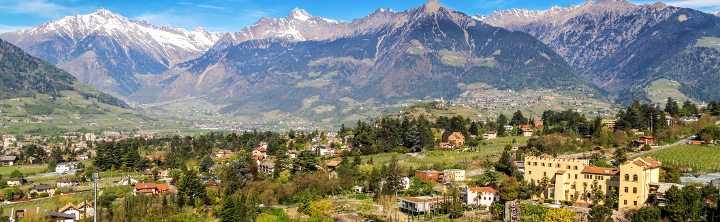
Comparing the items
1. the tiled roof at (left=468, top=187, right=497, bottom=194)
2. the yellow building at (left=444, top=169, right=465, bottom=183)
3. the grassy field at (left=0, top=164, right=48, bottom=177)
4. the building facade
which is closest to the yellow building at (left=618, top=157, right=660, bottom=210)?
the tiled roof at (left=468, top=187, right=497, bottom=194)

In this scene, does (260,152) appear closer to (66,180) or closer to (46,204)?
(66,180)

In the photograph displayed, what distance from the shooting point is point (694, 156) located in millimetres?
57906

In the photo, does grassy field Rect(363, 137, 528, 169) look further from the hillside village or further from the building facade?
the building facade

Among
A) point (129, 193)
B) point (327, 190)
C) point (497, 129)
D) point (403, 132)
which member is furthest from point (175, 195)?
point (497, 129)

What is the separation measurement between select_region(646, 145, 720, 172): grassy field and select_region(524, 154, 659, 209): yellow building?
7.80 m

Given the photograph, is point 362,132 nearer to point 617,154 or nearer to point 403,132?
point 403,132

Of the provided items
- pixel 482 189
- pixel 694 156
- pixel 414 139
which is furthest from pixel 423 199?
pixel 414 139

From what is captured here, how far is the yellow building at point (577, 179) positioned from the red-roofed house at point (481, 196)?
349cm

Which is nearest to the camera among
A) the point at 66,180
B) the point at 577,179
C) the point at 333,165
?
the point at 577,179

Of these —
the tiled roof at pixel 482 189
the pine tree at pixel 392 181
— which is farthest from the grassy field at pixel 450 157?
the tiled roof at pixel 482 189

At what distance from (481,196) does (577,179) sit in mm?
8730

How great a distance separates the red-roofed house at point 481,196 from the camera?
53.1m

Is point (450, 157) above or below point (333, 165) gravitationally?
above

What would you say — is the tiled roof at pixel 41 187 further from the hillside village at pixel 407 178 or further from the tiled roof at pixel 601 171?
the tiled roof at pixel 601 171
